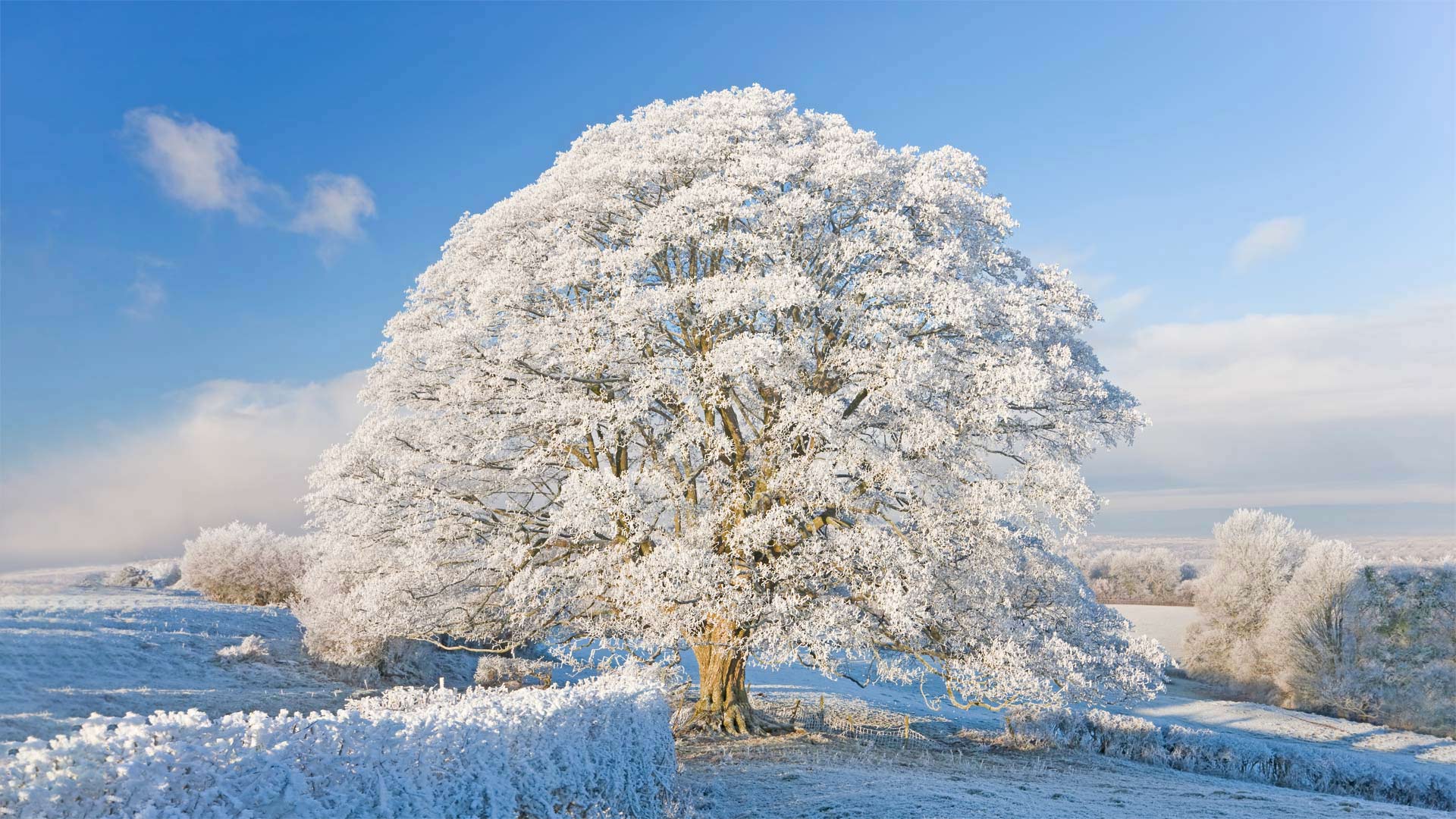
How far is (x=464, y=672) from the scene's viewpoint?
90.5 ft

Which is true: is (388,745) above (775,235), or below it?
below

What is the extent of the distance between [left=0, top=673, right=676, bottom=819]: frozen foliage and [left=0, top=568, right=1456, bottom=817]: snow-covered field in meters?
1.41

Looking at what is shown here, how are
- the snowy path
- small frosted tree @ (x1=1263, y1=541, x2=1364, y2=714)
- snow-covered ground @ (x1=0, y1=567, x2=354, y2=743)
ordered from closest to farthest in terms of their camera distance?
snow-covered ground @ (x1=0, y1=567, x2=354, y2=743) → the snowy path → small frosted tree @ (x1=1263, y1=541, x2=1364, y2=714)

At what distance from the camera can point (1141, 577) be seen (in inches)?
2968

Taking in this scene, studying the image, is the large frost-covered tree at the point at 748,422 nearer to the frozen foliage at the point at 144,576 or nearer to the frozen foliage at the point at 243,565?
the frozen foliage at the point at 243,565

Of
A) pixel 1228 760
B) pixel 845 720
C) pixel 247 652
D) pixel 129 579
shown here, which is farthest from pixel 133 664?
pixel 1228 760

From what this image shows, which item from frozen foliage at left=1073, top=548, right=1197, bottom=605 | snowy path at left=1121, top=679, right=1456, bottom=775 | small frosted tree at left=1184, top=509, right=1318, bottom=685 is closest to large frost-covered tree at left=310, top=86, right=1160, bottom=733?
snowy path at left=1121, top=679, right=1456, bottom=775

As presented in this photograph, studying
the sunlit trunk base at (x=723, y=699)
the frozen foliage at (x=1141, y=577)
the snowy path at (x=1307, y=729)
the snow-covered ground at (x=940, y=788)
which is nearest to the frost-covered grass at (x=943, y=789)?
the snow-covered ground at (x=940, y=788)

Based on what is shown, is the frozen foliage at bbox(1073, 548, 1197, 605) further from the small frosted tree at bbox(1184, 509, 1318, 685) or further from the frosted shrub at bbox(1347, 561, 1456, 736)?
the frosted shrub at bbox(1347, 561, 1456, 736)

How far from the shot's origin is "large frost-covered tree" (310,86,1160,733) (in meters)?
13.3

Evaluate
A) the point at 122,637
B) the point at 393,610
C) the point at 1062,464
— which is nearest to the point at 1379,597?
the point at 1062,464

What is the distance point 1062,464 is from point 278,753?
11910 mm

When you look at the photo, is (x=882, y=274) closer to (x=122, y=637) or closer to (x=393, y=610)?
(x=393, y=610)


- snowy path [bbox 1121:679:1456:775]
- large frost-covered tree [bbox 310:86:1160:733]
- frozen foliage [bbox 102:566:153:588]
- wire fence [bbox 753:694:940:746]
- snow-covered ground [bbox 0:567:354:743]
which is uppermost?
large frost-covered tree [bbox 310:86:1160:733]
